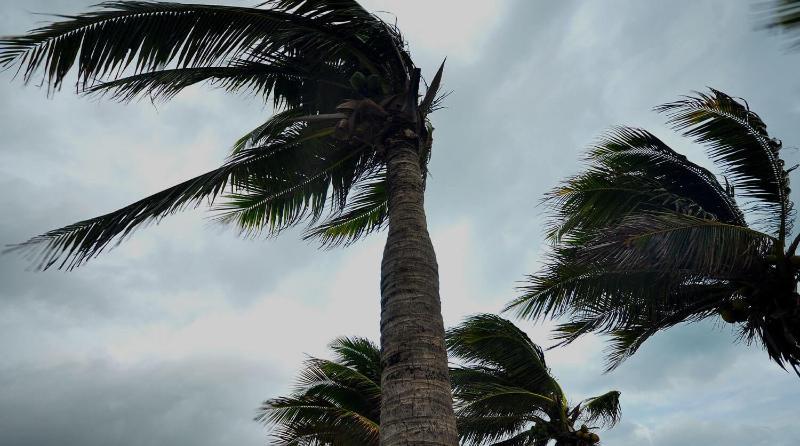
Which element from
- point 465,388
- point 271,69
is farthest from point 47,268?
point 465,388

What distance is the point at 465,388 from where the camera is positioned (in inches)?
470

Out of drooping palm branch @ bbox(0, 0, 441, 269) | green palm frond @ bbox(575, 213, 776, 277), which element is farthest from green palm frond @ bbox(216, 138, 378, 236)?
green palm frond @ bbox(575, 213, 776, 277)

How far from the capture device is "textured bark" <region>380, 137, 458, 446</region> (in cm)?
381

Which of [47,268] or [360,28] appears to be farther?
[360,28]

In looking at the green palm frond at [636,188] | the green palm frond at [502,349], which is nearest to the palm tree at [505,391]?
the green palm frond at [502,349]

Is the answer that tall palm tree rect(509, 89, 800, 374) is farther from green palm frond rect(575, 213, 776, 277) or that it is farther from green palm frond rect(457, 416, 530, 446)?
green palm frond rect(457, 416, 530, 446)

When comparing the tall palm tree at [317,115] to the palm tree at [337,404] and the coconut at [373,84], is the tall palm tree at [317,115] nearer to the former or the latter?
the coconut at [373,84]

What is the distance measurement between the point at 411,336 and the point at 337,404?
878 cm

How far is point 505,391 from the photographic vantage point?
37.7 ft

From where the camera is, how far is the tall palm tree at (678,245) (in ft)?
25.0

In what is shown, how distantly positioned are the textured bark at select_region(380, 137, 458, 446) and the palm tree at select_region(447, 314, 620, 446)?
6.39 meters

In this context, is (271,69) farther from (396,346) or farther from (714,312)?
(714,312)

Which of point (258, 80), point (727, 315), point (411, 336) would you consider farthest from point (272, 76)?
point (727, 315)

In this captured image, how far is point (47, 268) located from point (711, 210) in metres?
9.34
